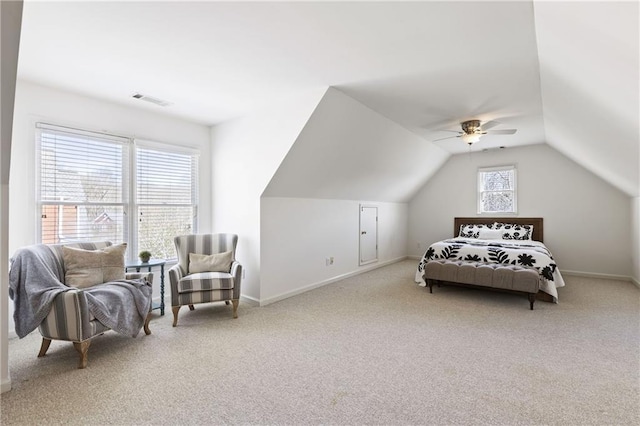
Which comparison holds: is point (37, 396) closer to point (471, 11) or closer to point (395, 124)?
point (471, 11)

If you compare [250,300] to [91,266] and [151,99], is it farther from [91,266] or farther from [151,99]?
[151,99]

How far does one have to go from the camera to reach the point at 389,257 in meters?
6.91

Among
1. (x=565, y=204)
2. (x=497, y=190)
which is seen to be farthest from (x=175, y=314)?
(x=565, y=204)

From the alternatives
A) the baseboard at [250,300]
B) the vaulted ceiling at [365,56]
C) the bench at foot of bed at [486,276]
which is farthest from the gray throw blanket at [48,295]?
the bench at foot of bed at [486,276]

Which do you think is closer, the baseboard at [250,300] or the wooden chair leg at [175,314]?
the wooden chair leg at [175,314]

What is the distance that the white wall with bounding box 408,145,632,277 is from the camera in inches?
212

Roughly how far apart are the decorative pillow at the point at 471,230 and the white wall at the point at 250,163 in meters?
4.59

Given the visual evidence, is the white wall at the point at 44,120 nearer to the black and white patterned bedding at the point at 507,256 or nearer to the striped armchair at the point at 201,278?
the striped armchair at the point at 201,278

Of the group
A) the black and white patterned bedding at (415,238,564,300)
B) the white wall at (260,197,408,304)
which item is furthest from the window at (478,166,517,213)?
the white wall at (260,197,408,304)

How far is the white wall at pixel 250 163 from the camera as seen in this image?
3.70m

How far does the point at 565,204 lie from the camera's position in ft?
19.1

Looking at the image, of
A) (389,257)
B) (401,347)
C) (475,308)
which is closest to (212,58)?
(401,347)

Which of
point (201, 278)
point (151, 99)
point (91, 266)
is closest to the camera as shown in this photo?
point (91, 266)

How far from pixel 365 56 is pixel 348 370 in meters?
2.63
